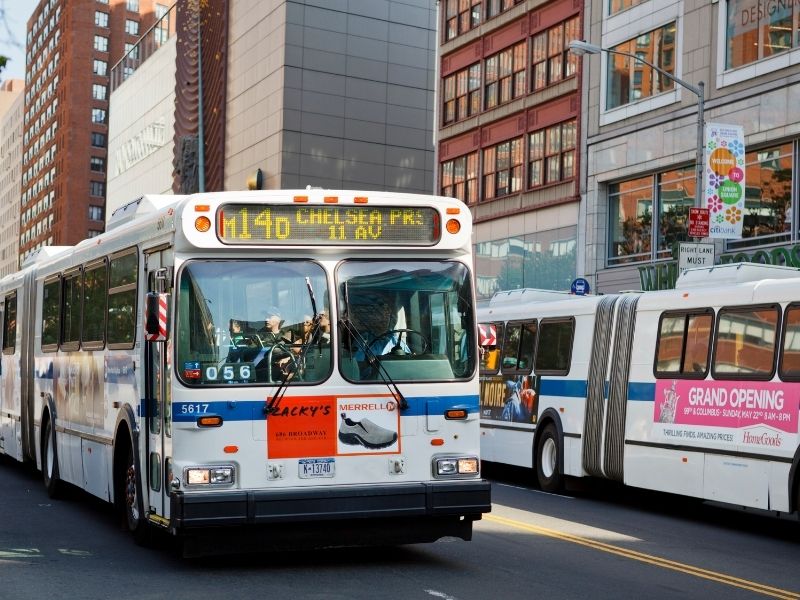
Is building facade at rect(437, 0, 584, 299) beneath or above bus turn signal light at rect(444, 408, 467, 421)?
above

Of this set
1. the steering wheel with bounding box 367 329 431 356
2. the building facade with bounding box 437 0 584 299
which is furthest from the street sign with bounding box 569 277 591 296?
the steering wheel with bounding box 367 329 431 356

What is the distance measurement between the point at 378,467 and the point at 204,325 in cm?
173

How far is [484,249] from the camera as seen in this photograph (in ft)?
144

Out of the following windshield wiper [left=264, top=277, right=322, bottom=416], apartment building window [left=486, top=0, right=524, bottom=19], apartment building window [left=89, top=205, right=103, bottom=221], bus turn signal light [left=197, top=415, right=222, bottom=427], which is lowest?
bus turn signal light [left=197, top=415, right=222, bottom=427]

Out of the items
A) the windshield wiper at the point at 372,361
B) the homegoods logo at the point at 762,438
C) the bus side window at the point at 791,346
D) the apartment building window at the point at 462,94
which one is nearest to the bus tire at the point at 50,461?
the windshield wiper at the point at 372,361

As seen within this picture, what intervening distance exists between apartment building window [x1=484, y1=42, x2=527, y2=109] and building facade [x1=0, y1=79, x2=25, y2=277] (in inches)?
5169

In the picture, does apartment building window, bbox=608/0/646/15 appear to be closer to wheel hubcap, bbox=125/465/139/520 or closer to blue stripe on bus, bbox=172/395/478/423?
wheel hubcap, bbox=125/465/139/520

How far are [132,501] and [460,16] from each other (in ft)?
120

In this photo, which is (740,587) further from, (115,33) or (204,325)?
(115,33)

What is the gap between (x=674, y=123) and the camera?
32969 mm

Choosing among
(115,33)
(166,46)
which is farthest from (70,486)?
(115,33)

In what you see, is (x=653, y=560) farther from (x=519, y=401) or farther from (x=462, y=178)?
(x=462, y=178)

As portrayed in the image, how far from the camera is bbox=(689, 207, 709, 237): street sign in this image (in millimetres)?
24516

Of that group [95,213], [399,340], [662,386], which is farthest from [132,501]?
[95,213]
